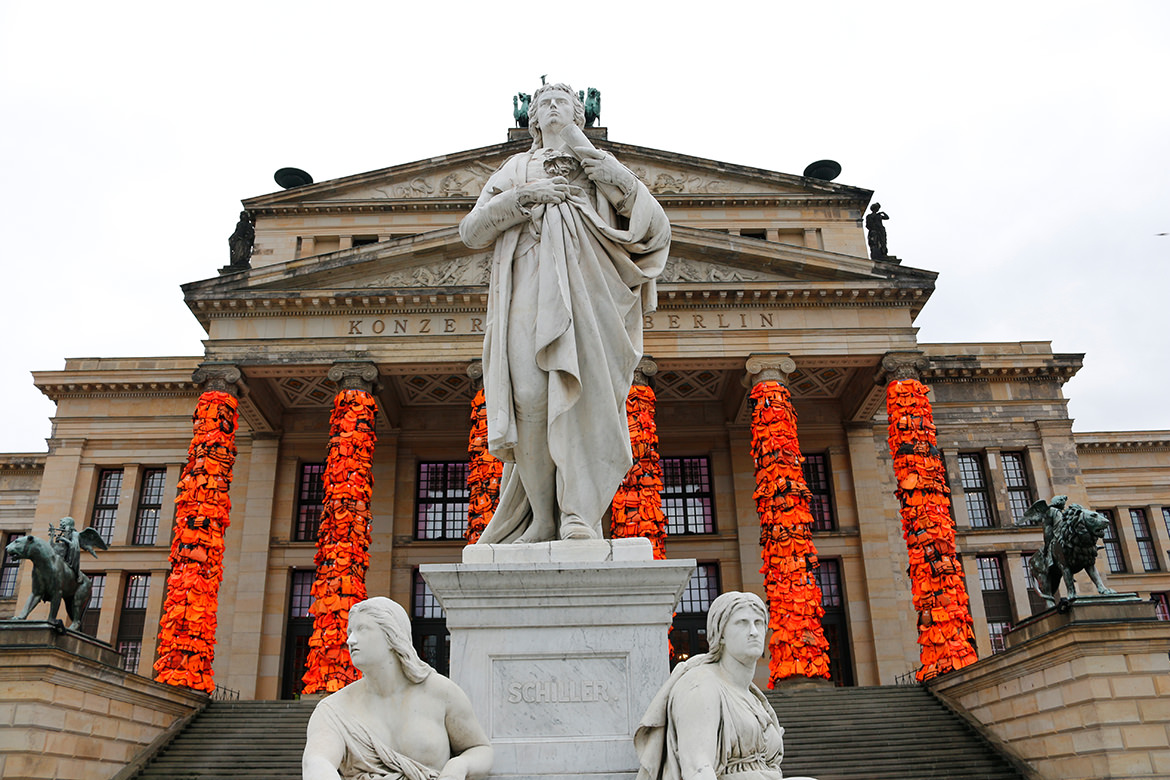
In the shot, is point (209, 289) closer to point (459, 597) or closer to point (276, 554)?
point (276, 554)

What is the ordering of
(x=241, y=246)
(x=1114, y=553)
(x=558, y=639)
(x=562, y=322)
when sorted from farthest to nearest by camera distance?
(x=1114, y=553) → (x=241, y=246) → (x=562, y=322) → (x=558, y=639)

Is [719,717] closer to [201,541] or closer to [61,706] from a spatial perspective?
[61,706]

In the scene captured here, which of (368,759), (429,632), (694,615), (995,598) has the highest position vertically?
(995,598)

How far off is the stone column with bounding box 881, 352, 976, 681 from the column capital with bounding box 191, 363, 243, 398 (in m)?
18.7

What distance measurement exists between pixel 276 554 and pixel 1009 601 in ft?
79.7

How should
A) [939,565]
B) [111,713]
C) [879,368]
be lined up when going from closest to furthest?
1. [111,713]
2. [939,565]
3. [879,368]

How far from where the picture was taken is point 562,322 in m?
4.11

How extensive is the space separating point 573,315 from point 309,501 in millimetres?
29510

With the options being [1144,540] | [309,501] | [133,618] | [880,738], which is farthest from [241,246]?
[1144,540]

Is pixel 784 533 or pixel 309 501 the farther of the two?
pixel 309 501

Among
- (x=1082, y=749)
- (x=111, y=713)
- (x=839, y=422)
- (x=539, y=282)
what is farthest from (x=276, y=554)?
(x=539, y=282)

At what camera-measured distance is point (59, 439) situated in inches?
1302

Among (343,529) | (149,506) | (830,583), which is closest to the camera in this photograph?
A: (343,529)

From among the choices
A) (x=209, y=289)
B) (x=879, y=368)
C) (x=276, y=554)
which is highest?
(x=209, y=289)
